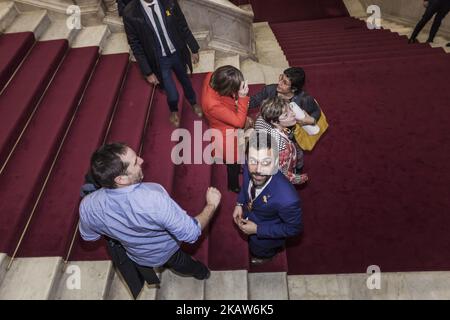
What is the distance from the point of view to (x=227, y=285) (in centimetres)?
270

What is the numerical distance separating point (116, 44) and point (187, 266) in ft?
11.3

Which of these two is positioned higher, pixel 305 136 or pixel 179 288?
pixel 305 136

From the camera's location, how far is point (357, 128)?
13.2 ft

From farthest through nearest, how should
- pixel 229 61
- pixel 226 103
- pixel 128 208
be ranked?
pixel 229 61
pixel 226 103
pixel 128 208

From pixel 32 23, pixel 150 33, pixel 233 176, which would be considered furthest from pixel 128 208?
pixel 32 23

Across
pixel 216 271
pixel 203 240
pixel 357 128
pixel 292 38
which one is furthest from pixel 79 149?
pixel 292 38

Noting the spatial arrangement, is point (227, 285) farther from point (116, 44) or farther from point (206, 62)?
point (116, 44)

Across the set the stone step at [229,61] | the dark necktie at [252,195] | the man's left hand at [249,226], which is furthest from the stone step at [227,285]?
the stone step at [229,61]

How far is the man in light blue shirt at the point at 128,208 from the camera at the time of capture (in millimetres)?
1656

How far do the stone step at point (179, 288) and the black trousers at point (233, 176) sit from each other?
1008 mm

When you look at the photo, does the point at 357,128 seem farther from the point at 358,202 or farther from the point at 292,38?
the point at 292,38

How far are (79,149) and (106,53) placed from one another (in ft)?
5.86

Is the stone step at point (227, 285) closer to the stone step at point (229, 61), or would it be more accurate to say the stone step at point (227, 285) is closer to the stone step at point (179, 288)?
the stone step at point (179, 288)

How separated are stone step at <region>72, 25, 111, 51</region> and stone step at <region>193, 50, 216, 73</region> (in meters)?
1.35
